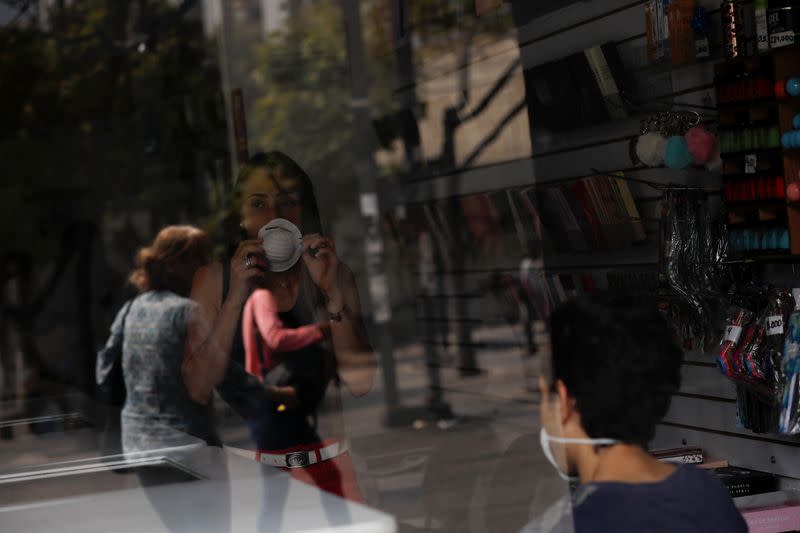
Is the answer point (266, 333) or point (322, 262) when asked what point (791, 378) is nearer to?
point (322, 262)

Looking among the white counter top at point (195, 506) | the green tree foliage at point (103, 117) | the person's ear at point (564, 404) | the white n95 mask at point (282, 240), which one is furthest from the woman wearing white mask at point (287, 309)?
the green tree foliage at point (103, 117)

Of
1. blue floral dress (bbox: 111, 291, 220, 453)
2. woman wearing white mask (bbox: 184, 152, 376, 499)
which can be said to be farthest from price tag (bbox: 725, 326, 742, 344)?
blue floral dress (bbox: 111, 291, 220, 453)

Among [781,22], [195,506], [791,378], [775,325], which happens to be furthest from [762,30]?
[195,506]

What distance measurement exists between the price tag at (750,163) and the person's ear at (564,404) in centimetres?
145

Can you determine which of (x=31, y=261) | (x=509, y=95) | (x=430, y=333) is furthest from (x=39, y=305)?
(x=509, y=95)

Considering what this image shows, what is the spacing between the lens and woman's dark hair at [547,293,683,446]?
1.91 m

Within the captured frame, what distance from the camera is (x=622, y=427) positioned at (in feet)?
6.34

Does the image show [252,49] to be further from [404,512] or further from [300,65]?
[404,512]

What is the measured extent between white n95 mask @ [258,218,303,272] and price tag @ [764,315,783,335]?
1.33m

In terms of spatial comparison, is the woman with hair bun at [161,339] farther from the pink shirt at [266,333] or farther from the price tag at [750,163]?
the price tag at [750,163]

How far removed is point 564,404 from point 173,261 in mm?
2554

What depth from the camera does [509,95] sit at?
241 inches

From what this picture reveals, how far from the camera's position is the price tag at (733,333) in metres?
3.13

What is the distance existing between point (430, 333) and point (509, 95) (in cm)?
286
